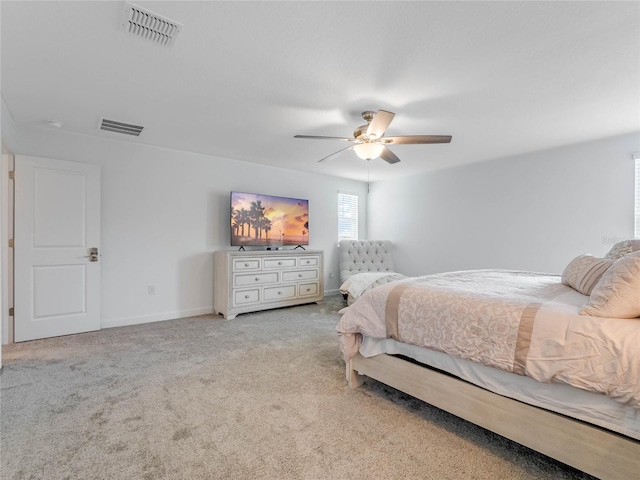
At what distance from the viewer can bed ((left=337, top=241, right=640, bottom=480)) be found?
1.27 metres

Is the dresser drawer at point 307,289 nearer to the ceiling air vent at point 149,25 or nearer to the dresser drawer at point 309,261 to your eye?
the dresser drawer at point 309,261

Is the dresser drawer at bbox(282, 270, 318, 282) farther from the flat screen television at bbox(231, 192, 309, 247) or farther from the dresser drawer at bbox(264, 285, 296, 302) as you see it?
the flat screen television at bbox(231, 192, 309, 247)

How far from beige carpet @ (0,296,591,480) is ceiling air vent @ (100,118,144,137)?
233cm

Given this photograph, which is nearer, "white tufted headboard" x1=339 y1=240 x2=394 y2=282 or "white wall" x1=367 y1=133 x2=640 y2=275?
"white wall" x1=367 y1=133 x2=640 y2=275

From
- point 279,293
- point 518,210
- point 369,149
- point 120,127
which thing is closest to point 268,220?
point 279,293

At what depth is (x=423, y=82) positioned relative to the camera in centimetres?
245

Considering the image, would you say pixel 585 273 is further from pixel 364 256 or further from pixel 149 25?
pixel 364 256

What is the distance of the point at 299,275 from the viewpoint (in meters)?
5.00

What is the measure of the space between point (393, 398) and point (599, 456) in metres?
1.10

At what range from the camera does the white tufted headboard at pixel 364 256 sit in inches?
221

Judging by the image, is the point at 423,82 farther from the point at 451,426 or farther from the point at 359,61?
the point at 451,426

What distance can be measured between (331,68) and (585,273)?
7.16 ft

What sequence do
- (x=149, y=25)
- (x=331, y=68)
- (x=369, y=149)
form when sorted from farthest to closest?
(x=369, y=149)
(x=331, y=68)
(x=149, y=25)

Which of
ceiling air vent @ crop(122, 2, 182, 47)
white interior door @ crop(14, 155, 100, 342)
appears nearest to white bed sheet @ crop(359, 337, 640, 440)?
ceiling air vent @ crop(122, 2, 182, 47)
